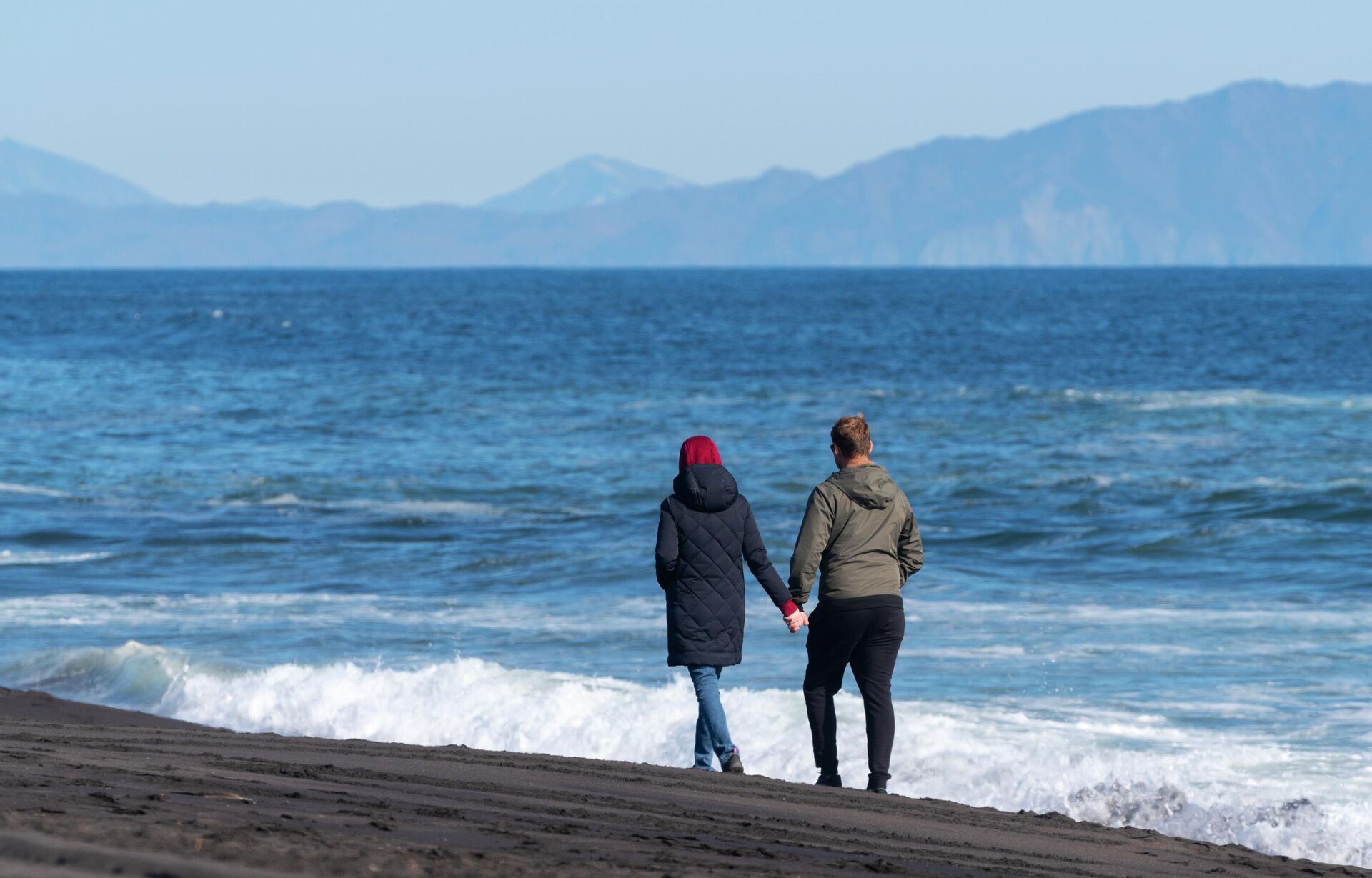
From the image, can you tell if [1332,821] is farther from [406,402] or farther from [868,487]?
[406,402]

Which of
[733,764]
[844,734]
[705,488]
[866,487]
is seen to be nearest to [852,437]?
[866,487]

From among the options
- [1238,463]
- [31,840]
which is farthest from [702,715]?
[1238,463]

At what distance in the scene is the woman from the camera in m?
6.77

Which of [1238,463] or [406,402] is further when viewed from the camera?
[406,402]

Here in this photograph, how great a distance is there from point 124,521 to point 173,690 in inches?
347

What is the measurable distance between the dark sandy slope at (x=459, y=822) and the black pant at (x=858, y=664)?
0.24 meters

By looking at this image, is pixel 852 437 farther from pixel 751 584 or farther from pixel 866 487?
pixel 751 584

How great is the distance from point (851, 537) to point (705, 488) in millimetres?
667

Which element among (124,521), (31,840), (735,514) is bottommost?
(124,521)

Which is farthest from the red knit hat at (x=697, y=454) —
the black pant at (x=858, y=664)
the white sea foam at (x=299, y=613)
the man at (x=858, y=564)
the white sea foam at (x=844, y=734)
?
the white sea foam at (x=299, y=613)

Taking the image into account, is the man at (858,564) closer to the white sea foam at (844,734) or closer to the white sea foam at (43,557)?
the white sea foam at (844,734)

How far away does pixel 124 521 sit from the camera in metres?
18.4

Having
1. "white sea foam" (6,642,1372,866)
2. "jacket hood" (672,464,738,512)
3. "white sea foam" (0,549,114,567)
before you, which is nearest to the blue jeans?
"jacket hood" (672,464,738,512)

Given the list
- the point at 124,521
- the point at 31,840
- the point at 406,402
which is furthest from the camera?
the point at 406,402
